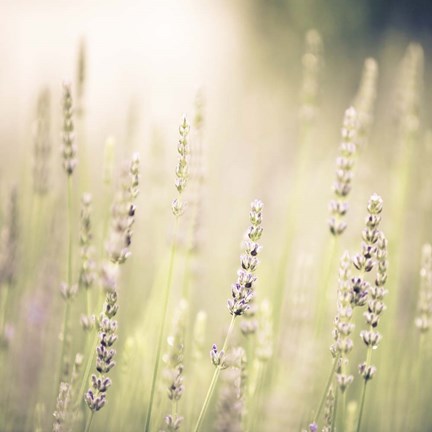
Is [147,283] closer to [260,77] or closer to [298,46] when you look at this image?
[260,77]

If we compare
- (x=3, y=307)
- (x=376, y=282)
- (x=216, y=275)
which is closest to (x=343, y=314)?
(x=376, y=282)

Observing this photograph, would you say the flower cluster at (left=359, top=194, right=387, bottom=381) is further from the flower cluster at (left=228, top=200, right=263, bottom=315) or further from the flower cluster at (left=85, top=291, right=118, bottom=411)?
the flower cluster at (left=85, top=291, right=118, bottom=411)

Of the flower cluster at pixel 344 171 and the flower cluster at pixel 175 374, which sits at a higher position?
the flower cluster at pixel 344 171

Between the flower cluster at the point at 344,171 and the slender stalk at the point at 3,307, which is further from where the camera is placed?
the slender stalk at the point at 3,307

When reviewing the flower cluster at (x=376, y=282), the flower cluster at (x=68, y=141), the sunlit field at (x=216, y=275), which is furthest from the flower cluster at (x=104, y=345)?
the flower cluster at (x=376, y=282)

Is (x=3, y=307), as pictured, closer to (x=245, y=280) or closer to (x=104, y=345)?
Answer: (x=104, y=345)

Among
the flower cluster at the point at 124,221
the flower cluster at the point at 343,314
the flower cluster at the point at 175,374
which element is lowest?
the flower cluster at the point at 175,374

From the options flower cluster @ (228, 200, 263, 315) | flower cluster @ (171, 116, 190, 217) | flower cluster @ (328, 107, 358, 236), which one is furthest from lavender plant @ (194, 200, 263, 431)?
flower cluster @ (328, 107, 358, 236)

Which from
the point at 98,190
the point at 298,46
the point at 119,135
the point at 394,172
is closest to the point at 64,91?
the point at 394,172

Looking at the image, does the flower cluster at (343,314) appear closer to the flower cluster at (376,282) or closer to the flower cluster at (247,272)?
the flower cluster at (376,282)

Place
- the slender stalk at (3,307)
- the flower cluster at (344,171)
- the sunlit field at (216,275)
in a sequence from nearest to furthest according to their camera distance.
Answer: the sunlit field at (216,275) < the flower cluster at (344,171) < the slender stalk at (3,307)
